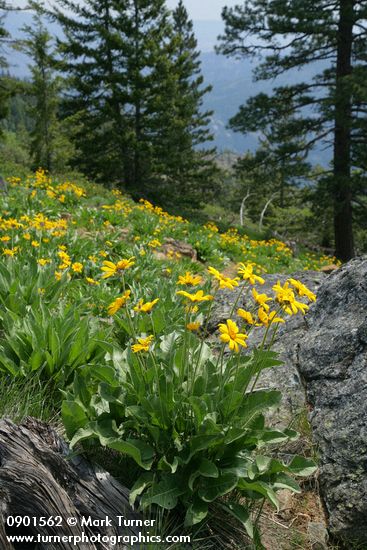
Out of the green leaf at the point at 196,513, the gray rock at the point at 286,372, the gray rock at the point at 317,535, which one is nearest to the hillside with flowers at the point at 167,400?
the green leaf at the point at 196,513

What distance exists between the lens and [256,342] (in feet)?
13.2

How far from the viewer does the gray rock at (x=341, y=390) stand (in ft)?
7.91

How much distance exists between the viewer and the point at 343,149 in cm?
1461

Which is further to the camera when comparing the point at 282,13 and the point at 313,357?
the point at 282,13

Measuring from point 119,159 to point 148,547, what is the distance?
66.7 feet

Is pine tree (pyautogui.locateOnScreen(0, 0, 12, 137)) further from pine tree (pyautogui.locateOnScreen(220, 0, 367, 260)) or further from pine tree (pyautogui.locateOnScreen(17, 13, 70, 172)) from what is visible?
pine tree (pyautogui.locateOnScreen(220, 0, 367, 260))

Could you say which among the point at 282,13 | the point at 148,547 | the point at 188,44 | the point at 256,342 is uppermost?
the point at 188,44

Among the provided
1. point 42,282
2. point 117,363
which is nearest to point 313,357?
point 117,363

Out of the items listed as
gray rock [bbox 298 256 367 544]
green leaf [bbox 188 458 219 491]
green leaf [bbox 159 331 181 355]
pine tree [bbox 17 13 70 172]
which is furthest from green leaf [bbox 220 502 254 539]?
pine tree [bbox 17 13 70 172]

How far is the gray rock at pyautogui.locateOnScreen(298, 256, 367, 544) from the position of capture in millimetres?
2412

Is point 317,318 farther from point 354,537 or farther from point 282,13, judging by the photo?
point 282,13

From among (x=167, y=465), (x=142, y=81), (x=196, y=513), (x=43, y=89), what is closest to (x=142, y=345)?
(x=167, y=465)

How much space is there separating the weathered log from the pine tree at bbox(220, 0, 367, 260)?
1262cm

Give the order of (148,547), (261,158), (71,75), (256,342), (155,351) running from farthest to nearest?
(71,75) → (261,158) → (256,342) → (155,351) → (148,547)
